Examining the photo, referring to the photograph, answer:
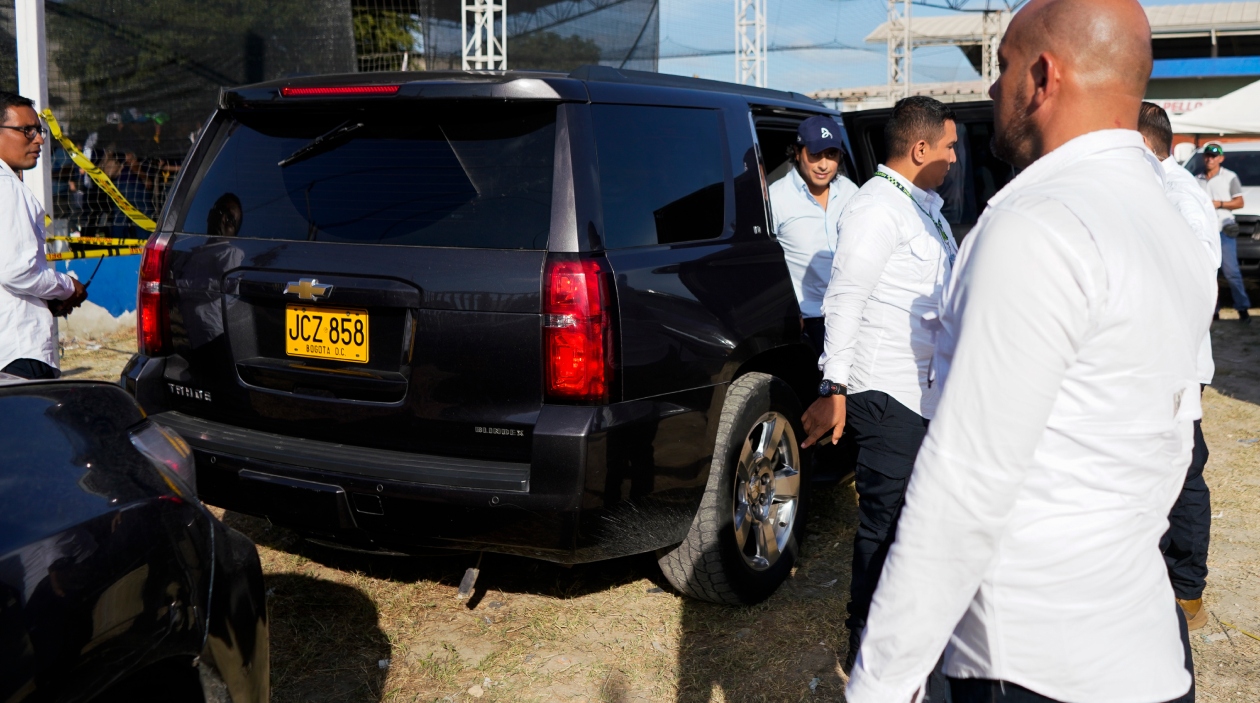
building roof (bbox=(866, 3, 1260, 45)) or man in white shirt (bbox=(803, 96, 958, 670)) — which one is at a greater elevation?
building roof (bbox=(866, 3, 1260, 45))

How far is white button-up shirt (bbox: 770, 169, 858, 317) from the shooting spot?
459 cm

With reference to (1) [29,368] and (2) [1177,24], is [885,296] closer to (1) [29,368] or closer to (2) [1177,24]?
(1) [29,368]

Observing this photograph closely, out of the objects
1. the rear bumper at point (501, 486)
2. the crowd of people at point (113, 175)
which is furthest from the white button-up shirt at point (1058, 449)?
the crowd of people at point (113, 175)

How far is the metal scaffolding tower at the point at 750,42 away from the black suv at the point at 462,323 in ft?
58.3

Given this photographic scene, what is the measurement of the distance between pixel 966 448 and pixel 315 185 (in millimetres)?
2735

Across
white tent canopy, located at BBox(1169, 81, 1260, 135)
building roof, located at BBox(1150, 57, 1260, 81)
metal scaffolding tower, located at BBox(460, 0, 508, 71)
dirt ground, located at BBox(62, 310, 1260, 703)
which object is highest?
building roof, located at BBox(1150, 57, 1260, 81)

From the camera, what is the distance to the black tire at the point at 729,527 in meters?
3.71

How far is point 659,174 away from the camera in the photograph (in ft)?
12.1

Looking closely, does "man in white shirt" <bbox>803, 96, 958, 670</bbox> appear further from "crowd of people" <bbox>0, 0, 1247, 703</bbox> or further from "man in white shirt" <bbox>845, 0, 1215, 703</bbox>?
"man in white shirt" <bbox>845, 0, 1215, 703</bbox>

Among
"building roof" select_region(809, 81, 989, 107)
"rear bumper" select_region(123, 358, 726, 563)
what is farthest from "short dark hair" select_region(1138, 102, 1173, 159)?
"building roof" select_region(809, 81, 989, 107)

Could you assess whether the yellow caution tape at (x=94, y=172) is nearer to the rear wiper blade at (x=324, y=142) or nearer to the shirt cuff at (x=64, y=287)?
the shirt cuff at (x=64, y=287)

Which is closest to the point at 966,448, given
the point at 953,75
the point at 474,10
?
the point at 474,10

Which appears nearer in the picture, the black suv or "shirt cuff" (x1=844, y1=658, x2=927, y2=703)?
"shirt cuff" (x1=844, y1=658, x2=927, y2=703)

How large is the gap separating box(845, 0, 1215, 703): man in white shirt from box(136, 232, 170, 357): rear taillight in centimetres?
300
